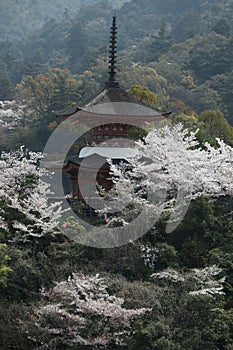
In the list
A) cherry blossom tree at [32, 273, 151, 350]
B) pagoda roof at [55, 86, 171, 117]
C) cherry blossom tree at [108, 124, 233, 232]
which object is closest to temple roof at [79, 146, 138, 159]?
cherry blossom tree at [108, 124, 233, 232]

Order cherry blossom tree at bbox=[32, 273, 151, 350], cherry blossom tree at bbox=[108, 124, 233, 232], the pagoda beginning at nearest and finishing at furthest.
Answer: cherry blossom tree at bbox=[32, 273, 151, 350] → cherry blossom tree at bbox=[108, 124, 233, 232] → the pagoda

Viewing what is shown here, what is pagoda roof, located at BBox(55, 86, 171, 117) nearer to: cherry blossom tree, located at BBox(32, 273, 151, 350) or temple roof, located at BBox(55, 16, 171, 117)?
temple roof, located at BBox(55, 16, 171, 117)

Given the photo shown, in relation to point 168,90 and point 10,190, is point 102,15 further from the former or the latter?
point 10,190

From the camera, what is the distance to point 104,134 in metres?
18.1

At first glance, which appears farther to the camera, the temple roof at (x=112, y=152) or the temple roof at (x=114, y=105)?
the temple roof at (x=112, y=152)

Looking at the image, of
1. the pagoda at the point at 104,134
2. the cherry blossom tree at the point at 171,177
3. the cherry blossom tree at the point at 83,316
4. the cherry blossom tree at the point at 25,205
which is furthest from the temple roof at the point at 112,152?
the cherry blossom tree at the point at 83,316

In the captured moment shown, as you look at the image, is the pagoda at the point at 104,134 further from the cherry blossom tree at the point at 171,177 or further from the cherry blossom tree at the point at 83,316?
the cherry blossom tree at the point at 83,316

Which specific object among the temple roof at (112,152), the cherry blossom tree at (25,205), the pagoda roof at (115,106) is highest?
the pagoda roof at (115,106)

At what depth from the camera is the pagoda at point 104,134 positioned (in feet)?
56.9

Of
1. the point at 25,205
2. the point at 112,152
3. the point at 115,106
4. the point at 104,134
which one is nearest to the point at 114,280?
the point at 25,205

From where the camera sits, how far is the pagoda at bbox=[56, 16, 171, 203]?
17344 mm

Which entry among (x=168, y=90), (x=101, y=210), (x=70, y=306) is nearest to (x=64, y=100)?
(x=168, y=90)

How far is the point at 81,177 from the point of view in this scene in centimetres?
1767

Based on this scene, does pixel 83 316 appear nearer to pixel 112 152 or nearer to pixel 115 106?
pixel 112 152
